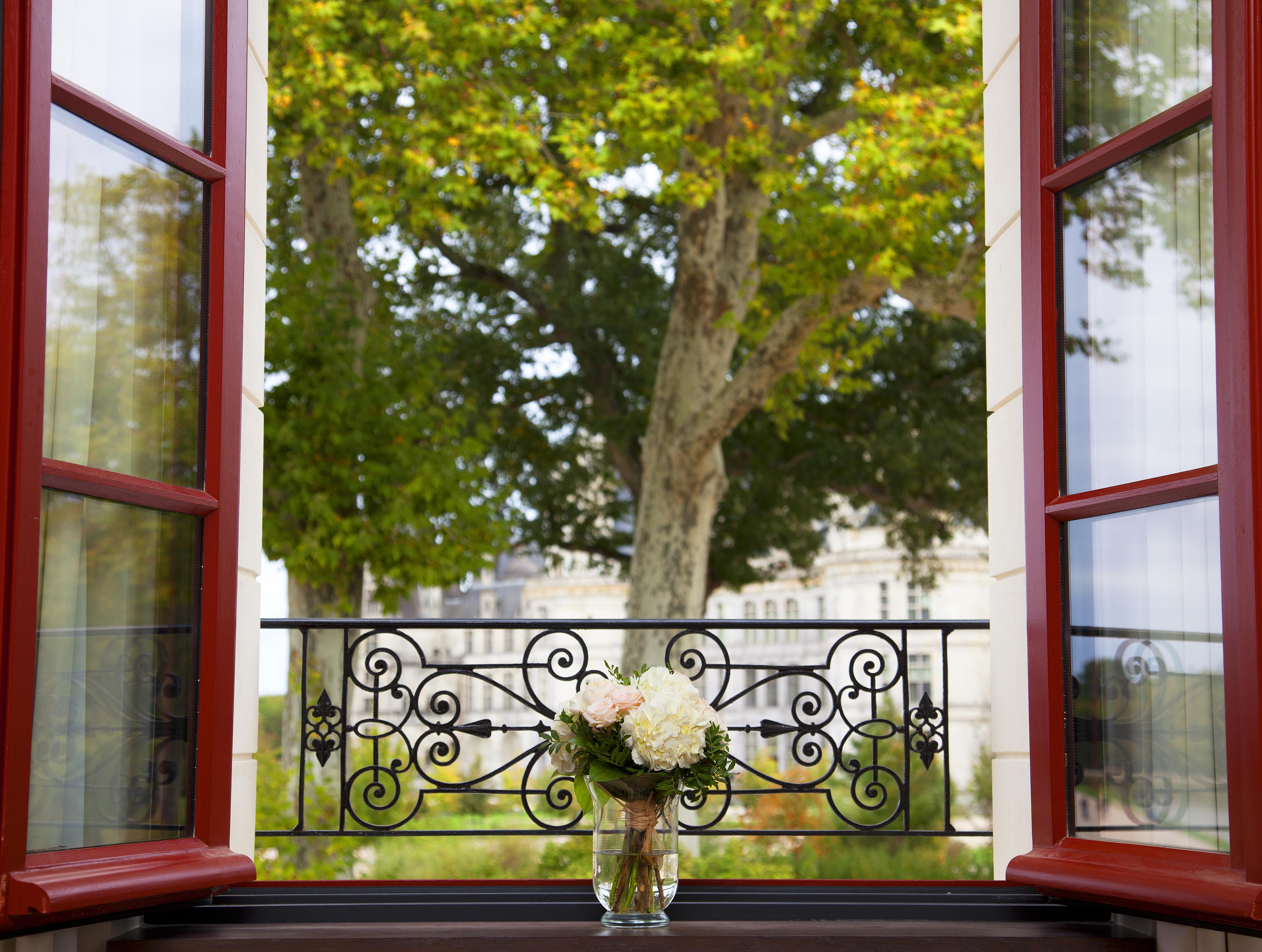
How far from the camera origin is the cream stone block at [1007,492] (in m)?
2.26

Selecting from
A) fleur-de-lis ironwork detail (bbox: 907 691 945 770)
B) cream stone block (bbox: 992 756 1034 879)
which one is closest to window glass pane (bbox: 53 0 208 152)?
cream stone block (bbox: 992 756 1034 879)

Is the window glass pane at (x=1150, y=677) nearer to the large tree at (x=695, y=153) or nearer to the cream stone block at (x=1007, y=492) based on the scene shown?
the cream stone block at (x=1007, y=492)

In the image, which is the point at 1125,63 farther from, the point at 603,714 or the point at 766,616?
the point at 766,616

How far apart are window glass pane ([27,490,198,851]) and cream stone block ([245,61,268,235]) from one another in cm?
73

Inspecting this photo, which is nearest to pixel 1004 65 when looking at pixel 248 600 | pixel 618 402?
pixel 248 600

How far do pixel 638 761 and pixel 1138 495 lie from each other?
939 millimetres

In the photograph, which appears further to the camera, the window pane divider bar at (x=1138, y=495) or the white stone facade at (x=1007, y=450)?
the white stone facade at (x=1007, y=450)

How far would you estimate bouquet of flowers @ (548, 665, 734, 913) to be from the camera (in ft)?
6.02

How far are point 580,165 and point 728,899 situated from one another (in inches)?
206

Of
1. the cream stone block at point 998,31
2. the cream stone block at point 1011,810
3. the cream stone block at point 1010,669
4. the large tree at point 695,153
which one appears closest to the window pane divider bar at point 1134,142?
the cream stone block at point 998,31

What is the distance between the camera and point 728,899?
7.05 feet

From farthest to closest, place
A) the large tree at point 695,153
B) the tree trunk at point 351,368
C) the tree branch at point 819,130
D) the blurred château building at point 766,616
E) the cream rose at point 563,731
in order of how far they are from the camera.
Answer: the blurred château building at point 766,616 < the tree branch at point 819,130 < the tree trunk at point 351,368 < the large tree at point 695,153 < the cream rose at point 563,731

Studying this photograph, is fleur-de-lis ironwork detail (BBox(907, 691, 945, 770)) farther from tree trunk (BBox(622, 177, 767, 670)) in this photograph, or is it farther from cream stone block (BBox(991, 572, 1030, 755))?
tree trunk (BBox(622, 177, 767, 670))

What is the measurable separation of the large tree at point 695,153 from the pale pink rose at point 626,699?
201 inches
